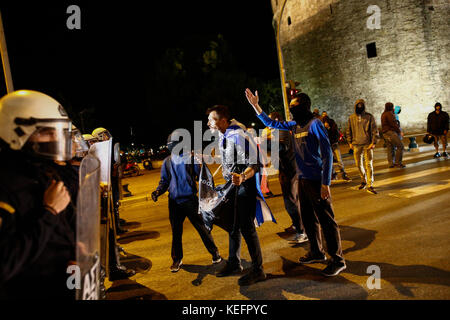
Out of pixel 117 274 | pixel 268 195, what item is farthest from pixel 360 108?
pixel 117 274

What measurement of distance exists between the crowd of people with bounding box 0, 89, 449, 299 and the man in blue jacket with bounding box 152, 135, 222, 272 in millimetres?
13

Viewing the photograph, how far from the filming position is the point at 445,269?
11.1ft

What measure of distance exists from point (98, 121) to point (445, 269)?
45.3m

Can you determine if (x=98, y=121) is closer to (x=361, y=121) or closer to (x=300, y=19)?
(x=300, y=19)

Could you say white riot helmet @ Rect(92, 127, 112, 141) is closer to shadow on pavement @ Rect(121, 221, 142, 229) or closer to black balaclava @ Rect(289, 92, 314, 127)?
shadow on pavement @ Rect(121, 221, 142, 229)

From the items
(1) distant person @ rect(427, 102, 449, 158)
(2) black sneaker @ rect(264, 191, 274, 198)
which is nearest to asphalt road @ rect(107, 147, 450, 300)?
(2) black sneaker @ rect(264, 191, 274, 198)

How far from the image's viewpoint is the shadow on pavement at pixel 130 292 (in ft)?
12.0

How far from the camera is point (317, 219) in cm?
395

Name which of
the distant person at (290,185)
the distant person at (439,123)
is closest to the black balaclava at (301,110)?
the distant person at (290,185)

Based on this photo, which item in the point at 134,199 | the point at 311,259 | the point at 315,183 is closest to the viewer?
the point at 315,183

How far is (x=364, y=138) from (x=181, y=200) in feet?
16.0

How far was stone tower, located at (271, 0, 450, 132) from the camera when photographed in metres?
23.8

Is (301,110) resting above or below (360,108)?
below

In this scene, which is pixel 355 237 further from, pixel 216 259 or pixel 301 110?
pixel 301 110
